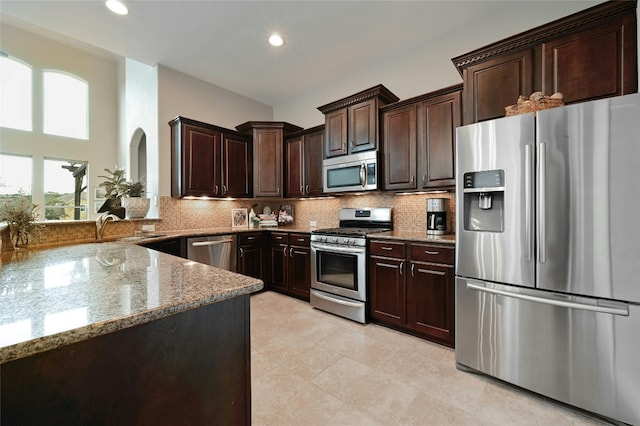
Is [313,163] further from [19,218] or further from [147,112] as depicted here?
[19,218]

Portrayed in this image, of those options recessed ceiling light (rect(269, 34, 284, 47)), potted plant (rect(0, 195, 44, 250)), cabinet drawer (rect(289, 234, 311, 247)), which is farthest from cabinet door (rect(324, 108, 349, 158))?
potted plant (rect(0, 195, 44, 250))

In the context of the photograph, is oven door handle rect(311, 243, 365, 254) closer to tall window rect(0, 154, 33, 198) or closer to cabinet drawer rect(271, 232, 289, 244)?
cabinet drawer rect(271, 232, 289, 244)

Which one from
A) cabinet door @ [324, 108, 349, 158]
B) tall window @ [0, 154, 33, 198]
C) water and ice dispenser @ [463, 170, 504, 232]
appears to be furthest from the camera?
tall window @ [0, 154, 33, 198]

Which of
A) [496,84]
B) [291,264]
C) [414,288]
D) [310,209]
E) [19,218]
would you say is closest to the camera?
[19,218]

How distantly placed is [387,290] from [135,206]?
3.02m

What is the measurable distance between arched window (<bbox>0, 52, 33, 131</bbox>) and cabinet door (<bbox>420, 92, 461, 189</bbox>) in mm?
7300

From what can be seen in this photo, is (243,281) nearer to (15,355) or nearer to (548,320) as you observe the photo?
(15,355)

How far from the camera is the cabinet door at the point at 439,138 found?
2615 millimetres

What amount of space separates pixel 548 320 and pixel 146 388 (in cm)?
214

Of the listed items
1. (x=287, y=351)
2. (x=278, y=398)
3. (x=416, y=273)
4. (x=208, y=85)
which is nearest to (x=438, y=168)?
(x=416, y=273)

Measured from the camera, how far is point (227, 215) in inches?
169

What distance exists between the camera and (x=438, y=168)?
271cm

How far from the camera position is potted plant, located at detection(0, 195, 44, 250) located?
1765mm

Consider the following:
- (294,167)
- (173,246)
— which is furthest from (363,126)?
(173,246)
